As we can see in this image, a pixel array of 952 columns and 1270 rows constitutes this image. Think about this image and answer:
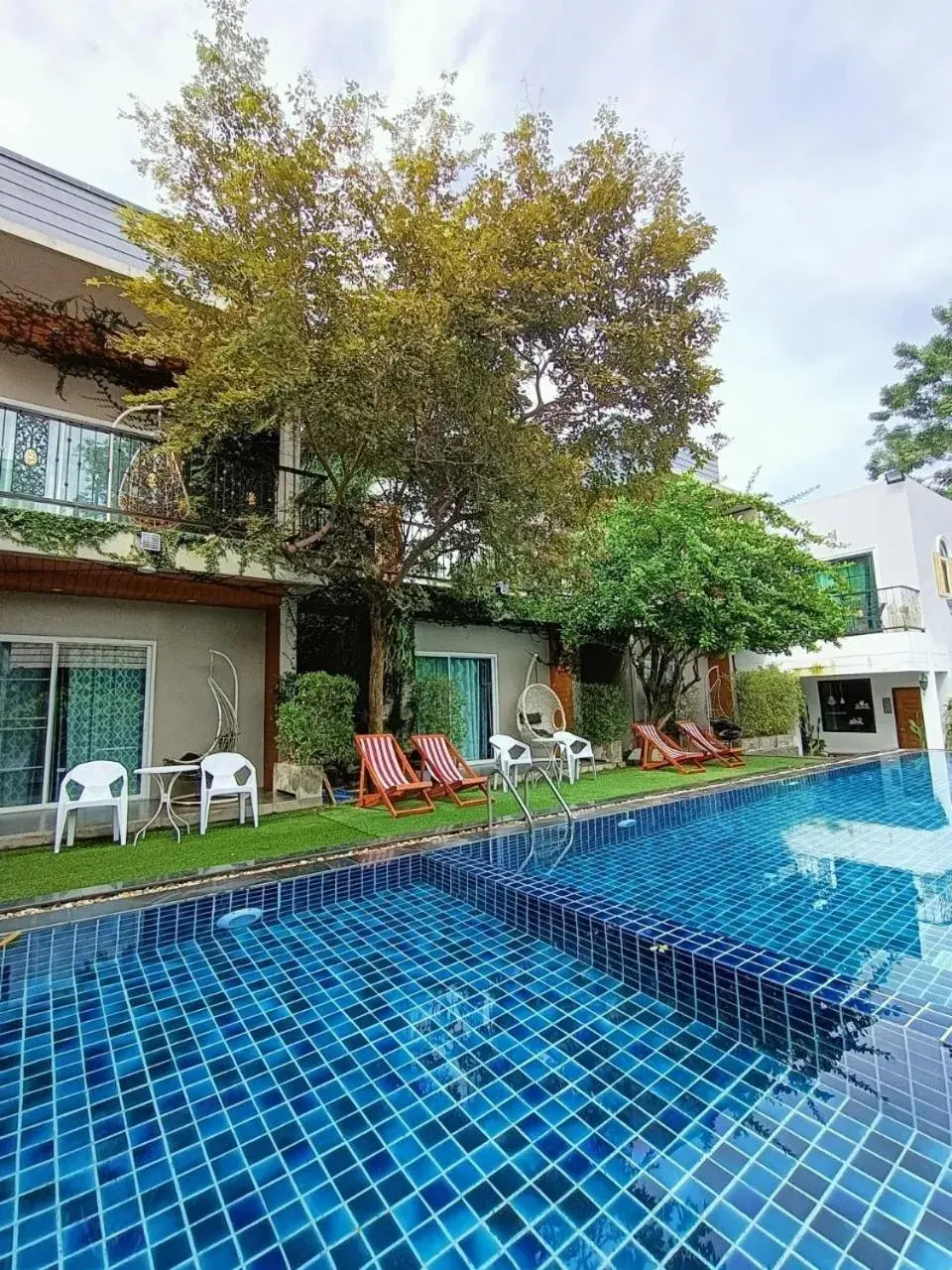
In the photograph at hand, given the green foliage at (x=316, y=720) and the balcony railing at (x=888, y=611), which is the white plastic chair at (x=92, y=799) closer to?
the green foliage at (x=316, y=720)

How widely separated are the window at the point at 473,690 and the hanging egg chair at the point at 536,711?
2.16 ft

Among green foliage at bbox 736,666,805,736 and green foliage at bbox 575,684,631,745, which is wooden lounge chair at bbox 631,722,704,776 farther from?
green foliage at bbox 736,666,805,736

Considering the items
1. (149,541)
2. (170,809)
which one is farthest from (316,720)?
(149,541)

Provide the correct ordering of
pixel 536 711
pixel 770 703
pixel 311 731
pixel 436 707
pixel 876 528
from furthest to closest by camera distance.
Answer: pixel 876 528 → pixel 770 703 → pixel 536 711 → pixel 436 707 → pixel 311 731

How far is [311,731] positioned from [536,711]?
229 inches

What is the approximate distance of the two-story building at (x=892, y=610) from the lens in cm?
1662

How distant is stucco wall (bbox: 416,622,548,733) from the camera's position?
12.6 meters

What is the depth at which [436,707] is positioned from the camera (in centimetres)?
1116

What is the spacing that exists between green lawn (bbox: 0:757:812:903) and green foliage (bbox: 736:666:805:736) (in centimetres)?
831

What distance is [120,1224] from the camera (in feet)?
6.72

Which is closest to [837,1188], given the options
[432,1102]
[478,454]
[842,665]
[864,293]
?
[432,1102]

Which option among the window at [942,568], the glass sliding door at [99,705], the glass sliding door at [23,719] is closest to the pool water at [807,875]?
the glass sliding door at [99,705]

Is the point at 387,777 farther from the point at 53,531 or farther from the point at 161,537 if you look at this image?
the point at 53,531

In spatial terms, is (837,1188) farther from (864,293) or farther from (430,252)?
(864,293)
